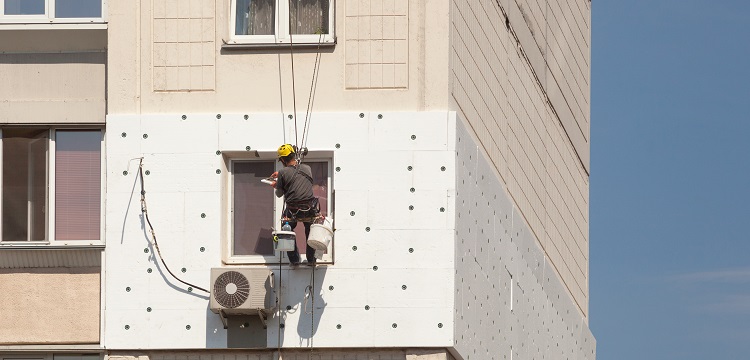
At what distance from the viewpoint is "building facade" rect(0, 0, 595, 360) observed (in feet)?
118

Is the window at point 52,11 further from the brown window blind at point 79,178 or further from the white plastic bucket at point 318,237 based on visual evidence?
the white plastic bucket at point 318,237

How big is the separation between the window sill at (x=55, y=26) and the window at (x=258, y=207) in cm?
351

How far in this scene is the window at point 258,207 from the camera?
120ft

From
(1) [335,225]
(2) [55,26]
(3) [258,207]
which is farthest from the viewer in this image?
(2) [55,26]

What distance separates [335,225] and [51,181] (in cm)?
530

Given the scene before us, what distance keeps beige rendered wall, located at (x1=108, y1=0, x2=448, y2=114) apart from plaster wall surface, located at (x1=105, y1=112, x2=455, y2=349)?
1.01 ft

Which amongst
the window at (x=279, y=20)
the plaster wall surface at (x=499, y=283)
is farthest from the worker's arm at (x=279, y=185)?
the plaster wall surface at (x=499, y=283)

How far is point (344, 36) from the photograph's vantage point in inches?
1448

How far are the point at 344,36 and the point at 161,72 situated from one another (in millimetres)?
3176

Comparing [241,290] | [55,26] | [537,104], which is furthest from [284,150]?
[537,104]

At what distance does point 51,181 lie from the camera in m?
37.9

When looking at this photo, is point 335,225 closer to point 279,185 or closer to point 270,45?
point 279,185

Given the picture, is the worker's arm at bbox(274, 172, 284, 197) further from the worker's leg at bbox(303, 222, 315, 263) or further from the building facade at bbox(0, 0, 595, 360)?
the building facade at bbox(0, 0, 595, 360)

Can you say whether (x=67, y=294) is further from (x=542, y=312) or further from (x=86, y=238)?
(x=542, y=312)
